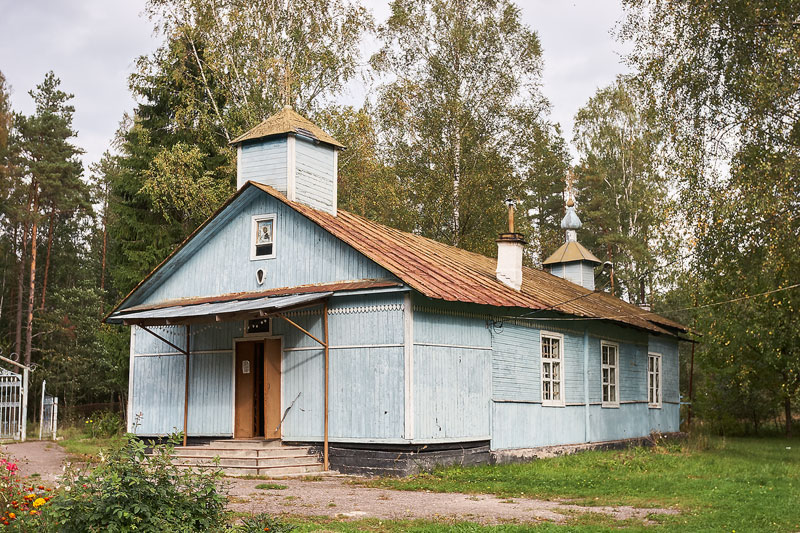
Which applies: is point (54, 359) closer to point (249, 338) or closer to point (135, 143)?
point (135, 143)

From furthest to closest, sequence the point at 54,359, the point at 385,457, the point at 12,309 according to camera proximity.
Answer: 1. the point at 12,309
2. the point at 54,359
3. the point at 385,457

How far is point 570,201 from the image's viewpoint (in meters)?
29.1

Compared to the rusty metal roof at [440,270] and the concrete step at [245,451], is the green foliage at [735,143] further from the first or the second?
the concrete step at [245,451]

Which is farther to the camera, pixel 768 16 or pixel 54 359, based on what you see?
pixel 54 359

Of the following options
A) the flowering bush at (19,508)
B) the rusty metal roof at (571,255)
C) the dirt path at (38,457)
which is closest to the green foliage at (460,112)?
the rusty metal roof at (571,255)

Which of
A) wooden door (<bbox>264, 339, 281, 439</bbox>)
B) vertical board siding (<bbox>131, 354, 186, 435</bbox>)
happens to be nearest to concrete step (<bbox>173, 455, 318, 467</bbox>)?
wooden door (<bbox>264, 339, 281, 439</bbox>)

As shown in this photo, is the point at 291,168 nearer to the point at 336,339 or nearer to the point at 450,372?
the point at 336,339

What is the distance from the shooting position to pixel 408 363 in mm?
14414

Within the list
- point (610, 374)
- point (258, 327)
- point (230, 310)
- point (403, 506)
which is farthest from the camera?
point (610, 374)

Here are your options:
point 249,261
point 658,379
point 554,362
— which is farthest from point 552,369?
point 658,379

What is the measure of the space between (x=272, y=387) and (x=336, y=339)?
189 centimetres

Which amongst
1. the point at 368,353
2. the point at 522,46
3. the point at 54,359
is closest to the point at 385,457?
the point at 368,353

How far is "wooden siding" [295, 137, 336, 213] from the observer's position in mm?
17094

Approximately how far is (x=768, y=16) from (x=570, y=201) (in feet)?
47.2
